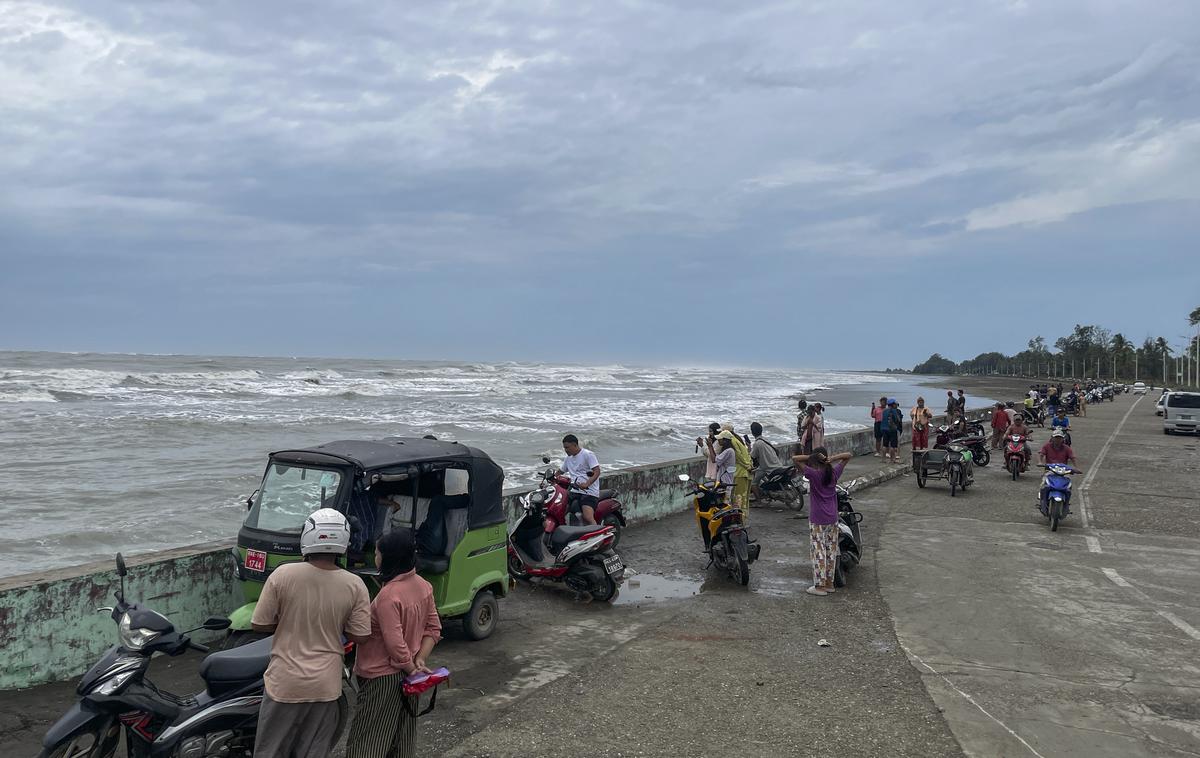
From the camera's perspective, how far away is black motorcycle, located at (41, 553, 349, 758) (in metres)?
3.49

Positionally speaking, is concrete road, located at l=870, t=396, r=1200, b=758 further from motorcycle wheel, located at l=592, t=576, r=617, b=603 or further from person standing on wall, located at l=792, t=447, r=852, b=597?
motorcycle wheel, located at l=592, t=576, r=617, b=603

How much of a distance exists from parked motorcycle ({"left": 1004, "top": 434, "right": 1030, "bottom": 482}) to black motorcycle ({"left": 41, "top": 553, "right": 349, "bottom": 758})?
16.5m

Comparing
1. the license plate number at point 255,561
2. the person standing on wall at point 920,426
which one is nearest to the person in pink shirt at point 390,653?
the license plate number at point 255,561

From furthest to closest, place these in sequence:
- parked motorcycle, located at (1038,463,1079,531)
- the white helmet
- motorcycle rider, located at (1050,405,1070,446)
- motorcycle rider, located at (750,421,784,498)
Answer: motorcycle rider, located at (1050,405,1070,446) < motorcycle rider, located at (750,421,784,498) < parked motorcycle, located at (1038,463,1079,531) < the white helmet

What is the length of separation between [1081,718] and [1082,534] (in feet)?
23.5

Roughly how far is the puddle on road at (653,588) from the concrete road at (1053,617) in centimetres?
196

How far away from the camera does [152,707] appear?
141 inches

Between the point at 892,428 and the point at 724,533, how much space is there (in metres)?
11.6

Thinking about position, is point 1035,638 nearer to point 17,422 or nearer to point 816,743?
point 816,743

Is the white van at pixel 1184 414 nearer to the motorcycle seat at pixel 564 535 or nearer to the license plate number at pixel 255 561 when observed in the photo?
the motorcycle seat at pixel 564 535

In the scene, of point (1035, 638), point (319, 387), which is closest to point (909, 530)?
point (1035, 638)

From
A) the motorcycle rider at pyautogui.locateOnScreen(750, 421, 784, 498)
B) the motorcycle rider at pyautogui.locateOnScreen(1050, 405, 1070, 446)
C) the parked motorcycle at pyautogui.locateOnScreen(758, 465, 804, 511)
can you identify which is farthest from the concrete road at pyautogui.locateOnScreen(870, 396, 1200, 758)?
the motorcycle rider at pyautogui.locateOnScreen(750, 421, 784, 498)

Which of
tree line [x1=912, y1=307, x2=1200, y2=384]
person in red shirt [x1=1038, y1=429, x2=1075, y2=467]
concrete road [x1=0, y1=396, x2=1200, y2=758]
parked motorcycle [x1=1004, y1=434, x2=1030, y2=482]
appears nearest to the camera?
concrete road [x1=0, y1=396, x2=1200, y2=758]

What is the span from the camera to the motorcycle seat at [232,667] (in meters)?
3.76
